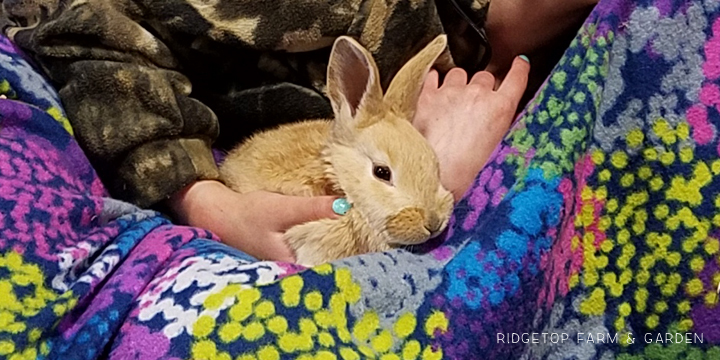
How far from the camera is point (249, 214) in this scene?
85 cm

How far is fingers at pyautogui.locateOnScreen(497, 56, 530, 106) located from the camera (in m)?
0.98

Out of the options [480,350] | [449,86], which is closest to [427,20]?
[449,86]

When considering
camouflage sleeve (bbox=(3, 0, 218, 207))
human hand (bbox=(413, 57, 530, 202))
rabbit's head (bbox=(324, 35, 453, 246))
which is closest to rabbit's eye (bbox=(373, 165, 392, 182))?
rabbit's head (bbox=(324, 35, 453, 246))

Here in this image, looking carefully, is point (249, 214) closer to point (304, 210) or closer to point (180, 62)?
point (304, 210)

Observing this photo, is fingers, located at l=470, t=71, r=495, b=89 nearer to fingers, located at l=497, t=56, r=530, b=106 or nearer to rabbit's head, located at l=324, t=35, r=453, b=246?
fingers, located at l=497, t=56, r=530, b=106

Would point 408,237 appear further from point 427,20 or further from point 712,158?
point 427,20

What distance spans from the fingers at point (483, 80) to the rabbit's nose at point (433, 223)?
Result: 0.32 m

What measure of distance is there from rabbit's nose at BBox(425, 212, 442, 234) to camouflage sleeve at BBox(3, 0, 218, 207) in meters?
0.31

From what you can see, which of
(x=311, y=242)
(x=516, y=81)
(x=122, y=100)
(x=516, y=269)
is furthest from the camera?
(x=516, y=81)

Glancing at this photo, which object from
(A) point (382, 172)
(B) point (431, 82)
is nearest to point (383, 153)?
(A) point (382, 172)

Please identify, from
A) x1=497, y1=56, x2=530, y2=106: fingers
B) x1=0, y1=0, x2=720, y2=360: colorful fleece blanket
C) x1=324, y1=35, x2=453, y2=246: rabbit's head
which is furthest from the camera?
x1=497, y1=56, x2=530, y2=106: fingers

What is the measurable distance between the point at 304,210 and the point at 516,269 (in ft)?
0.76

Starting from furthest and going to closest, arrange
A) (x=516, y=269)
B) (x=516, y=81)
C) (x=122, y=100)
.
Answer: (x=516, y=81)
(x=122, y=100)
(x=516, y=269)

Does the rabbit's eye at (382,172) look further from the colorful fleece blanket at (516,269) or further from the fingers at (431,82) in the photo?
the fingers at (431,82)
